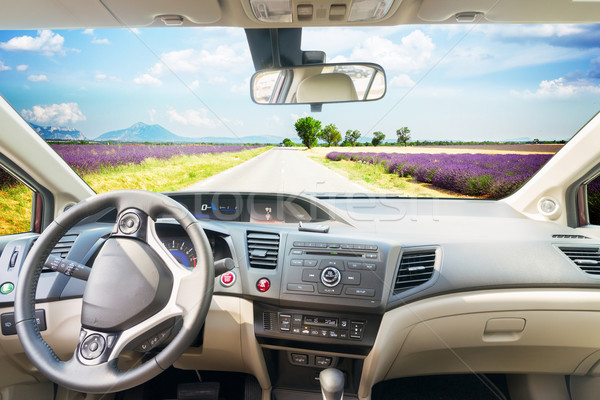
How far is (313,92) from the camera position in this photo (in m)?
2.51

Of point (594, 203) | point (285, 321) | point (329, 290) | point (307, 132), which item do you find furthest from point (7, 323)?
point (594, 203)

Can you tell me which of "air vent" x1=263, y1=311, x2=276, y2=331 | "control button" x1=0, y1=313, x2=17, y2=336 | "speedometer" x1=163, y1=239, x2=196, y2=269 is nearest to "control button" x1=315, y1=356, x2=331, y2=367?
"air vent" x1=263, y1=311, x2=276, y2=331

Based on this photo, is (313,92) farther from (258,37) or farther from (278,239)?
(278,239)

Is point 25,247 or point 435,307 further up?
point 25,247

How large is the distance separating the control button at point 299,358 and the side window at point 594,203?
2386 millimetres

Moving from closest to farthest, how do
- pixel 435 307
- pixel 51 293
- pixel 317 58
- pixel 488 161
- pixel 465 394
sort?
1. pixel 51 293
2. pixel 435 307
3. pixel 317 58
4. pixel 465 394
5. pixel 488 161

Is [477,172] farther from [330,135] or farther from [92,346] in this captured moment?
[92,346]

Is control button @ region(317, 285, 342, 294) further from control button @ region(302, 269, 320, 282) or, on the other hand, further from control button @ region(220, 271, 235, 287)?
control button @ region(220, 271, 235, 287)

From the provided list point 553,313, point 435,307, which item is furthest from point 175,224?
point 553,313

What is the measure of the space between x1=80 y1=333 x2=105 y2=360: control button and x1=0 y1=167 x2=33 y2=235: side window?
4.76 ft

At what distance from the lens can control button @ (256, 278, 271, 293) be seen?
7.18 ft

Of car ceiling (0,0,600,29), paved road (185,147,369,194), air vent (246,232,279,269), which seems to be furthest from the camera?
paved road (185,147,369,194)

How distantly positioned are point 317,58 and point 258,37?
0.41m

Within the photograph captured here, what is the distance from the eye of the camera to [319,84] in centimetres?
247
